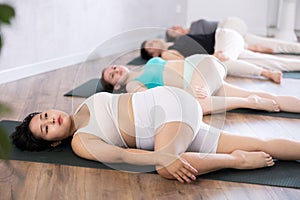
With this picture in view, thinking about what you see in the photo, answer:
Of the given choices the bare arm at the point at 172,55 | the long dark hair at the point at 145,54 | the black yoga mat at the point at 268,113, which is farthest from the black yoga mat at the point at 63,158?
the long dark hair at the point at 145,54

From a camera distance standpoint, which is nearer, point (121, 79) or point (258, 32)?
point (121, 79)

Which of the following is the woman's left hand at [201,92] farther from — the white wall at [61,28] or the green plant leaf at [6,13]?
the green plant leaf at [6,13]

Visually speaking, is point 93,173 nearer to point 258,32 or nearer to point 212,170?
point 212,170

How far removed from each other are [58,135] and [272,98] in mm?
1333

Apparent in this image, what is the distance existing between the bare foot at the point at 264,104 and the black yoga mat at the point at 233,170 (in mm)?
739

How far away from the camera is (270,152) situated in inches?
75.0

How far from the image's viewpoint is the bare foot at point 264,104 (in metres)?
2.62

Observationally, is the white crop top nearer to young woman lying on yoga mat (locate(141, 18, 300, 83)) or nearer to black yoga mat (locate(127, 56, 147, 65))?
young woman lying on yoga mat (locate(141, 18, 300, 83))

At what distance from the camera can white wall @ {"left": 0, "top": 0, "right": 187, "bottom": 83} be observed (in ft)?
11.3

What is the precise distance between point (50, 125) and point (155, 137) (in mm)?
451

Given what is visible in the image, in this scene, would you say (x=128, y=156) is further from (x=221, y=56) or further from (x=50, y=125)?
(x=221, y=56)

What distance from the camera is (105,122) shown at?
1.90m

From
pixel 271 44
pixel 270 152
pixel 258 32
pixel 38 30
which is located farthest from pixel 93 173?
pixel 258 32

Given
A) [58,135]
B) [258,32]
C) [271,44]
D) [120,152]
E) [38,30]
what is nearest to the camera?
[120,152]
